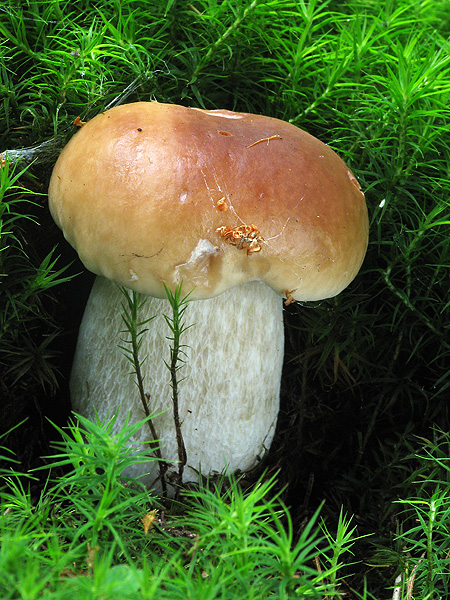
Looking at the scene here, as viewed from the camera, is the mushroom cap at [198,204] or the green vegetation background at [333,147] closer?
the mushroom cap at [198,204]

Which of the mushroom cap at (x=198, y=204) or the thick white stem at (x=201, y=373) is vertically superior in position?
the mushroom cap at (x=198, y=204)

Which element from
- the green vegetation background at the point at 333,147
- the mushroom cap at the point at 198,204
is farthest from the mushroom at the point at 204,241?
the green vegetation background at the point at 333,147

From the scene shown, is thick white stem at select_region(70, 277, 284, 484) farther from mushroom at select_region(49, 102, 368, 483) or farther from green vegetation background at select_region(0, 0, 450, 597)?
green vegetation background at select_region(0, 0, 450, 597)

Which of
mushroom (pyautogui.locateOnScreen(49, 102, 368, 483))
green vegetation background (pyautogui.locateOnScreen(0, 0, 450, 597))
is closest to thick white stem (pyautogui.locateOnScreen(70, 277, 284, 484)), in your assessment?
mushroom (pyautogui.locateOnScreen(49, 102, 368, 483))

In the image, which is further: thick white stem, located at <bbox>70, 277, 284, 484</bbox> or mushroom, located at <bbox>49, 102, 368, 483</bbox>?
thick white stem, located at <bbox>70, 277, 284, 484</bbox>

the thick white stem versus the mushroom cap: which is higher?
the mushroom cap

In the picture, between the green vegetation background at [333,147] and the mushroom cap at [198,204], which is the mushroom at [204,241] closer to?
the mushroom cap at [198,204]
